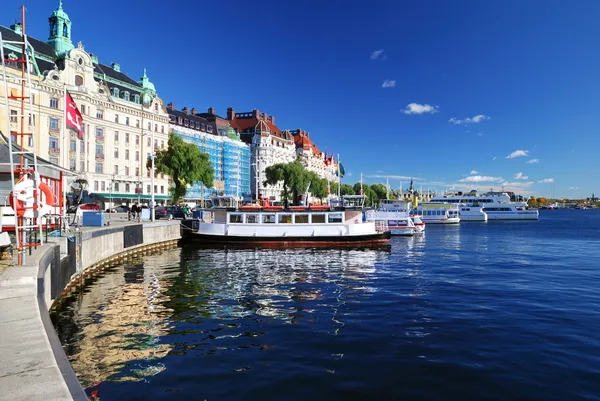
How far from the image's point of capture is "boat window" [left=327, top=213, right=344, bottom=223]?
45.2 meters

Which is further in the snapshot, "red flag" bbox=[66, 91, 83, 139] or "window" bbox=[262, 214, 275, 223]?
"window" bbox=[262, 214, 275, 223]

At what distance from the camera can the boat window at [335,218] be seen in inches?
1779

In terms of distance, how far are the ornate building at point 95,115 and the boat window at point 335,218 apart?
32853 mm

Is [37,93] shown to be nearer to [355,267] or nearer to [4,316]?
[355,267]

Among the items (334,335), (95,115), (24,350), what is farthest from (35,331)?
(95,115)

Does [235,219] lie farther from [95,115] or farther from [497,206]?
[497,206]

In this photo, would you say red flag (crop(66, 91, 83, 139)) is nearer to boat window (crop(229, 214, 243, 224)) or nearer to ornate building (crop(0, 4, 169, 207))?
boat window (crop(229, 214, 243, 224))

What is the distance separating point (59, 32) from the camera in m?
73.6

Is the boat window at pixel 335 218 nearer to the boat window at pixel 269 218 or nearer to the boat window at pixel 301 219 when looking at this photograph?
the boat window at pixel 301 219

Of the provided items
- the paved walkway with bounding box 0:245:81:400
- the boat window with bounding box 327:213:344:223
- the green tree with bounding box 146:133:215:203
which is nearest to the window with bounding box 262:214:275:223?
the boat window with bounding box 327:213:344:223

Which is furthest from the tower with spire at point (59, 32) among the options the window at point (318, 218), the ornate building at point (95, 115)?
the window at point (318, 218)

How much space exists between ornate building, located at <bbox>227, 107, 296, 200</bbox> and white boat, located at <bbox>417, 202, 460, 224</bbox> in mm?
47808

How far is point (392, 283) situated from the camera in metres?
23.9

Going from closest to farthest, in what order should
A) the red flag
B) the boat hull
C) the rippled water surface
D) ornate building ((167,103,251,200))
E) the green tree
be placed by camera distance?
the rippled water surface → the red flag → the boat hull → the green tree → ornate building ((167,103,251,200))
